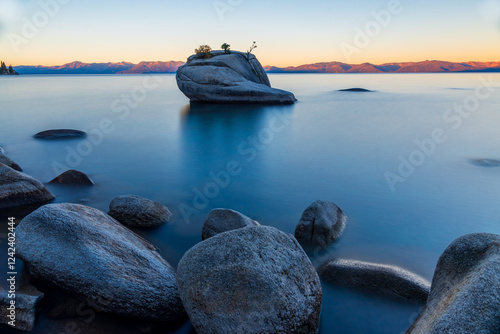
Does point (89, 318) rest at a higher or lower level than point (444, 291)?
lower

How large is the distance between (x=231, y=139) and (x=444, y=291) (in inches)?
752

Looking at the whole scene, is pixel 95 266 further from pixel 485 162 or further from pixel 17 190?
pixel 485 162

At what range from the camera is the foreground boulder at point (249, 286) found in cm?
502

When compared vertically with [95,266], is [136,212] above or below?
below

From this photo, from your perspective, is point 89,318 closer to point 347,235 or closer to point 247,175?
point 347,235

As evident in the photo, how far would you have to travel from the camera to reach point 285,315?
16.8 ft

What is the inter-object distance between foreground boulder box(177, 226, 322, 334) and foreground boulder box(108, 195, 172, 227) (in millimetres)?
4421

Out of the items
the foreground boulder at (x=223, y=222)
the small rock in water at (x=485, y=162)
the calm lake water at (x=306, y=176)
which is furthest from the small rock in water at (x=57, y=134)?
the small rock in water at (x=485, y=162)

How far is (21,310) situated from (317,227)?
256 inches

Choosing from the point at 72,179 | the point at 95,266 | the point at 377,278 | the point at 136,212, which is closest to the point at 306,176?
the point at 136,212

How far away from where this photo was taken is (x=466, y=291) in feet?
13.7

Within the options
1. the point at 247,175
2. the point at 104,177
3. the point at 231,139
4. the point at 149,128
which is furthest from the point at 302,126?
the point at 104,177

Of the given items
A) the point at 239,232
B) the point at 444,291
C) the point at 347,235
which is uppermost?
the point at 239,232

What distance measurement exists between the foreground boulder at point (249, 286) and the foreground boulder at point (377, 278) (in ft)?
6.04
